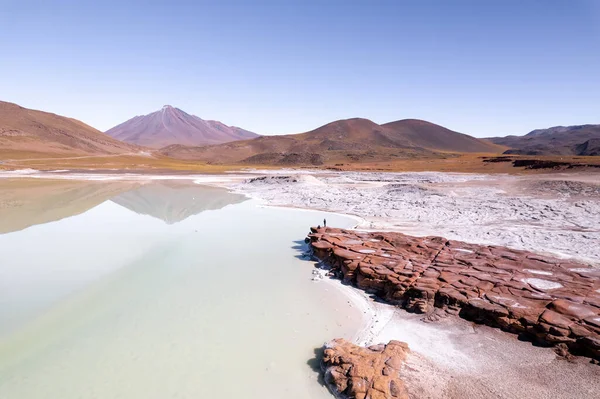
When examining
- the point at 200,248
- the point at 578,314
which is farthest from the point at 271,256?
the point at 578,314

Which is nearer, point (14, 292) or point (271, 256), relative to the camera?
point (14, 292)

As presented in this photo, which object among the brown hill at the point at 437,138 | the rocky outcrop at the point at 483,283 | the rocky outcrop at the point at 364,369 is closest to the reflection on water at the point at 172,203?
the rocky outcrop at the point at 483,283

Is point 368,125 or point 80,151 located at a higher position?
point 368,125

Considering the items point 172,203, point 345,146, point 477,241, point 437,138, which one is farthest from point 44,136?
point 437,138

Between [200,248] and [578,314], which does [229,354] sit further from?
[200,248]

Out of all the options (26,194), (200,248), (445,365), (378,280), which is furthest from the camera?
(26,194)

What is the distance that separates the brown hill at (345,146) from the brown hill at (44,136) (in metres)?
26.0

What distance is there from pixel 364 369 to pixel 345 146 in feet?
393

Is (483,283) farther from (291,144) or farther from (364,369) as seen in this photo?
(291,144)

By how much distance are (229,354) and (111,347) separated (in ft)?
6.45

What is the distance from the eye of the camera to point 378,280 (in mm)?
7922

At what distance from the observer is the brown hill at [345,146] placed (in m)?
94.4

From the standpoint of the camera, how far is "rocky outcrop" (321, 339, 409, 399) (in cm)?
437

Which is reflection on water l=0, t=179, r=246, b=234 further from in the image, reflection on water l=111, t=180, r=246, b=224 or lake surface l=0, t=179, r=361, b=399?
lake surface l=0, t=179, r=361, b=399
